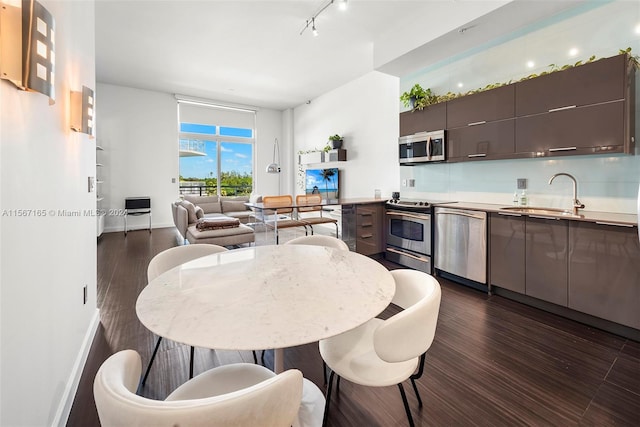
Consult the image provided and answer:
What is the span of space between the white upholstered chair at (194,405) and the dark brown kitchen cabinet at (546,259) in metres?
2.91

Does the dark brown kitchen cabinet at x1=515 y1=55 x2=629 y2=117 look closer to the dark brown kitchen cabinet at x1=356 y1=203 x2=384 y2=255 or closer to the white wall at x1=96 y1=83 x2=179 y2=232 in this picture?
the dark brown kitchen cabinet at x1=356 y1=203 x2=384 y2=255

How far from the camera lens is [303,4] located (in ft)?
12.0

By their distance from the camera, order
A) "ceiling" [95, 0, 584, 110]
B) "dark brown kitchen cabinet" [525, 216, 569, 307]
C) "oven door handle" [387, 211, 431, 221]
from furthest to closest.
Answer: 1. "oven door handle" [387, 211, 431, 221]
2. "ceiling" [95, 0, 584, 110]
3. "dark brown kitchen cabinet" [525, 216, 569, 307]

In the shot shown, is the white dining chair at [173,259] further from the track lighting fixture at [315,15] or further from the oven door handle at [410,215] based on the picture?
the track lighting fixture at [315,15]

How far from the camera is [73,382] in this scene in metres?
1.71

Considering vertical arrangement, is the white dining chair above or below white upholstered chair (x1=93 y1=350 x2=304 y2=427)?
above

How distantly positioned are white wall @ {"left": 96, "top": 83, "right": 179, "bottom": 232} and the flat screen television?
350cm

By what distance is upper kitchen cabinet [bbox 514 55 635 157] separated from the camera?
248cm

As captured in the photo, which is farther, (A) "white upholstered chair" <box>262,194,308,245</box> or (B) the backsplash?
(A) "white upholstered chair" <box>262,194,308,245</box>

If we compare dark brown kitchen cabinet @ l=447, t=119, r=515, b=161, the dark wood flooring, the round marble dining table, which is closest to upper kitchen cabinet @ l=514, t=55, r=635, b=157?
dark brown kitchen cabinet @ l=447, t=119, r=515, b=161

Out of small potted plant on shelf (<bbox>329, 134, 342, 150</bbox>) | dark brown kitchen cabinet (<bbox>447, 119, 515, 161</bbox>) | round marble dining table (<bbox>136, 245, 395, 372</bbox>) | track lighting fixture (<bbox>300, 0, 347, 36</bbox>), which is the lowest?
round marble dining table (<bbox>136, 245, 395, 372</bbox>)

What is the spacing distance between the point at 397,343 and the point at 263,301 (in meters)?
0.53

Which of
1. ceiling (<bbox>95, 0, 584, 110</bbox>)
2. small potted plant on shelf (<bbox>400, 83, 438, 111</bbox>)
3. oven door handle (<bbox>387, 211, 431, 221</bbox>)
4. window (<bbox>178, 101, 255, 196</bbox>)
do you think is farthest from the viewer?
window (<bbox>178, 101, 255, 196</bbox>)

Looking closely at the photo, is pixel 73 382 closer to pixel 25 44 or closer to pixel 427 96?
pixel 25 44
